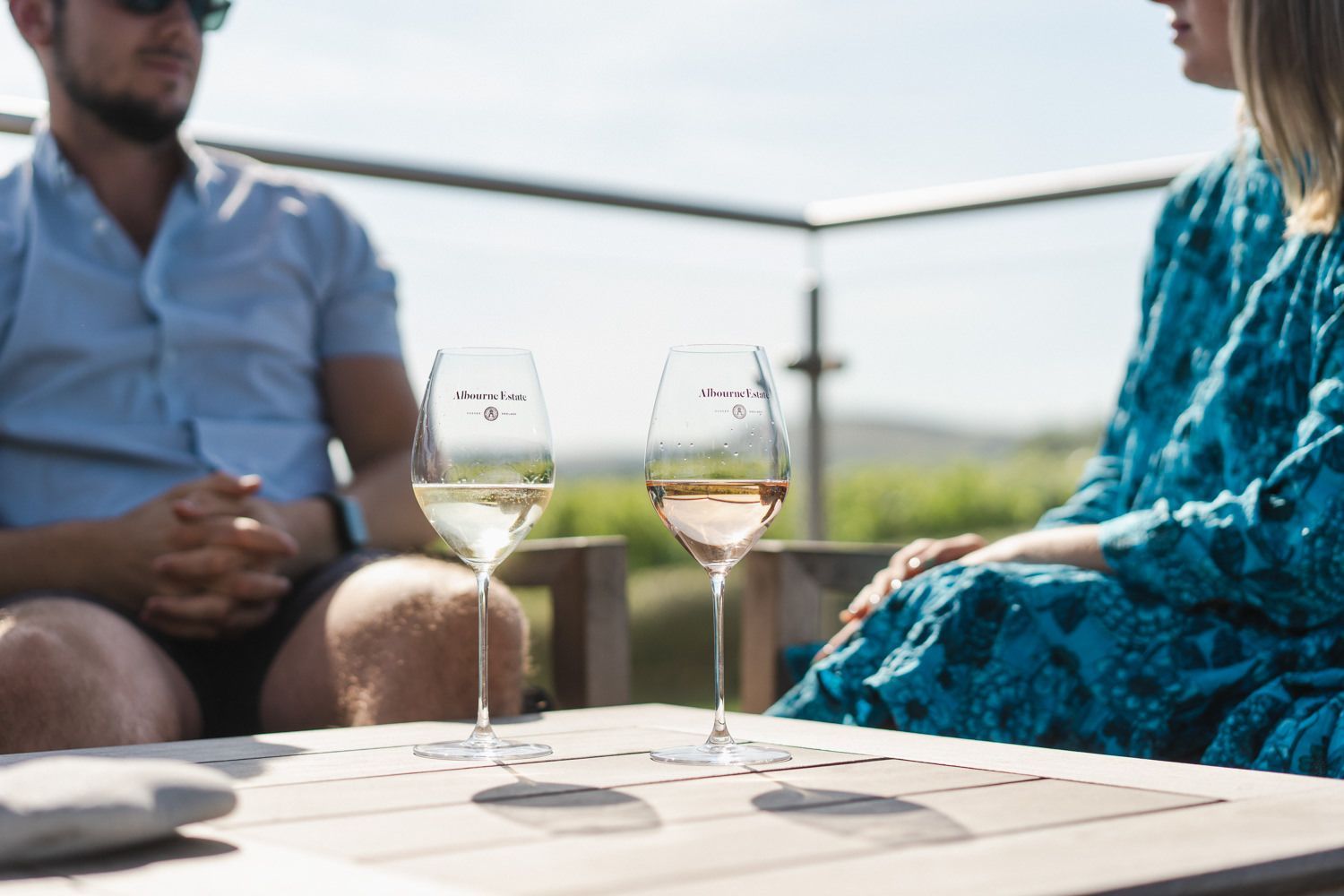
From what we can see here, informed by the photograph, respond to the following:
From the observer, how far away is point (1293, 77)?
1.82 metres

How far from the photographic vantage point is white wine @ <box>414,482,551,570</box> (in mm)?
1102

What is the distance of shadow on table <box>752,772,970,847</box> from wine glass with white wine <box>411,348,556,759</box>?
0.27 m

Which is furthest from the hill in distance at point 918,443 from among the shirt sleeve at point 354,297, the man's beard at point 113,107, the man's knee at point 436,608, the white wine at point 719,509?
the white wine at point 719,509

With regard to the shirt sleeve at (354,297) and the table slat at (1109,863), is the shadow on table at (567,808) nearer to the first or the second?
the table slat at (1109,863)

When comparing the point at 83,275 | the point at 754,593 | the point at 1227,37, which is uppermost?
the point at 1227,37

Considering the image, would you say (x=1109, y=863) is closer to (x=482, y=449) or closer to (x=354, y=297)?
(x=482, y=449)

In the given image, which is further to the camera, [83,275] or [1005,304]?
[1005,304]

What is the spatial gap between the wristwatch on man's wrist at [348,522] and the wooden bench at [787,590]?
557 mm

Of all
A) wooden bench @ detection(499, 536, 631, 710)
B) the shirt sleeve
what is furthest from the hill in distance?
wooden bench @ detection(499, 536, 631, 710)

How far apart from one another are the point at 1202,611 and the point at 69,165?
67.4 inches

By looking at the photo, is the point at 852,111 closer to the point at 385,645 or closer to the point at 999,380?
the point at 999,380

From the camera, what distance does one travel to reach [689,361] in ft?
3.55

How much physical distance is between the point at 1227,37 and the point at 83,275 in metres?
1.59

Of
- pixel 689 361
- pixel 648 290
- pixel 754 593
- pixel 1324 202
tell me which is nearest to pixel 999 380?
pixel 648 290
